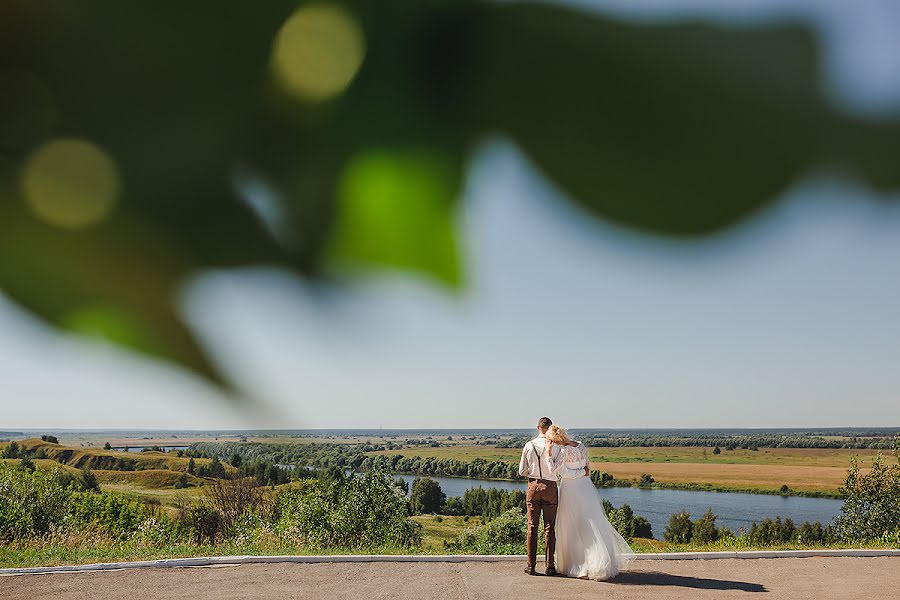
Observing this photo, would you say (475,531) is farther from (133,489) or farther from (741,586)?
(133,489)

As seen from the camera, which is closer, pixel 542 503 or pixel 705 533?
pixel 542 503

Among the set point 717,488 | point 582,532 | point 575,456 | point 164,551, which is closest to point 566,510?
point 582,532

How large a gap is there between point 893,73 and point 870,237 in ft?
0.17

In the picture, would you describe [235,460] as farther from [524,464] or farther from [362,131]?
[524,464]

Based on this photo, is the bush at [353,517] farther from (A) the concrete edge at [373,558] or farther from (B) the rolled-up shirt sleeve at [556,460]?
(B) the rolled-up shirt sleeve at [556,460]

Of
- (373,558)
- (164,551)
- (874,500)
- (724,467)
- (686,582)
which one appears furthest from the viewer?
(724,467)

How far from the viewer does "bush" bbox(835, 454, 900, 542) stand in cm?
1270

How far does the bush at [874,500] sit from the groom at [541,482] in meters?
9.72

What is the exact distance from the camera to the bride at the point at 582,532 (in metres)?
5.17

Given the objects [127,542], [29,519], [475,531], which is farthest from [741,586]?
[475,531]

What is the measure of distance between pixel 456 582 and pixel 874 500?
11830 millimetres

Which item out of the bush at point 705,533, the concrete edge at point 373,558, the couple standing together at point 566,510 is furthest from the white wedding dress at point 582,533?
the bush at point 705,533

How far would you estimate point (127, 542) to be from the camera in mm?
7043

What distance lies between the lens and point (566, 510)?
17.1ft
